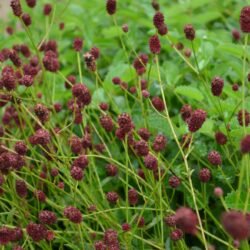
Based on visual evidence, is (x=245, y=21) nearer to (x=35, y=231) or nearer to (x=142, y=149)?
(x=142, y=149)

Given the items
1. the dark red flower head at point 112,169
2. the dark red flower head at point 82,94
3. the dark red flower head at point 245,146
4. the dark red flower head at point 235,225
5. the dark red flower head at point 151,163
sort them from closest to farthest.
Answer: the dark red flower head at point 235,225, the dark red flower head at point 245,146, the dark red flower head at point 151,163, the dark red flower head at point 82,94, the dark red flower head at point 112,169

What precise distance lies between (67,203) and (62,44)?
0.85 metres

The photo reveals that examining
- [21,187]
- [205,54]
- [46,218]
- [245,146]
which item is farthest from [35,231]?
[205,54]

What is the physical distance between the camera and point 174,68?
4.82ft

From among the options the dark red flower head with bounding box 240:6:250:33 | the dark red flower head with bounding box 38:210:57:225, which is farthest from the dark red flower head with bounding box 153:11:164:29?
the dark red flower head with bounding box 38:210:57:225

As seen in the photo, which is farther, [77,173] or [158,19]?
[158,19]

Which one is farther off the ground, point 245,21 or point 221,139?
point 245,21

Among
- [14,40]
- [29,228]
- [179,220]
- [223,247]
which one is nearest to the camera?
[179,220]

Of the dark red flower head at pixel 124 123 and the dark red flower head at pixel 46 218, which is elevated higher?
the dark red flower head at pixel 124 123

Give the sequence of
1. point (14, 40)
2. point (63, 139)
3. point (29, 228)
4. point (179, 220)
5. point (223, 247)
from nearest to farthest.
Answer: point (179, 220) → point (29, 228) → point (223, 247) → point (63, 139) → point (14, 40)

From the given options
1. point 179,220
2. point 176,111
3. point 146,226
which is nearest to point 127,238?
point 146,226

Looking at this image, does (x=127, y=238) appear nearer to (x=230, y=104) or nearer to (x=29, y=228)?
(x=29, y=228)

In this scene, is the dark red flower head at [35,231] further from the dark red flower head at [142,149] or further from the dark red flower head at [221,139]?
the dark red flower head at [221,139]

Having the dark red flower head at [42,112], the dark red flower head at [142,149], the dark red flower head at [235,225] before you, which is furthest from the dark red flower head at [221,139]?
the dark red flower head at [235,225]
